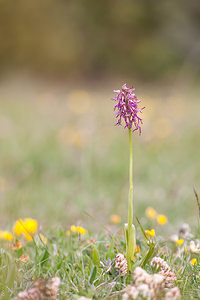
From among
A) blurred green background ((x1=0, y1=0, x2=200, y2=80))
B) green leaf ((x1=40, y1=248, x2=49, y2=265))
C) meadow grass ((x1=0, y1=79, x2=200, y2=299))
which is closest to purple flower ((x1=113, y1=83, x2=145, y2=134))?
meadow grass ((x1=0, y1=79, x2=200, y2=299))

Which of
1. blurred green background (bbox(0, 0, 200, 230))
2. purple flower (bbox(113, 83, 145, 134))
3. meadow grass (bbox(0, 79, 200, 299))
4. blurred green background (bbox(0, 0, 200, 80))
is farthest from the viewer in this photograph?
blurred green background (bbox(0, 0, 200, 80))

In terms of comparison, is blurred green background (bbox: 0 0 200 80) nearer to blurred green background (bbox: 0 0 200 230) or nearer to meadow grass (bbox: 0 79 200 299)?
blurred green background (bbox: 0 0 200 230)

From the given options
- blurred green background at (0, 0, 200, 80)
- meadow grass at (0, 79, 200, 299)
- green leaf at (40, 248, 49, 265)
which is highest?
blurred green background at (0, 0, 200, 80)

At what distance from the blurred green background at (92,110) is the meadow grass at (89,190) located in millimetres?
15

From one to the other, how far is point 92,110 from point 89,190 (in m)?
3.17

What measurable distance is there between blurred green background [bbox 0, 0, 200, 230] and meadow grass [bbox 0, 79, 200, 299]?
15 millimetres

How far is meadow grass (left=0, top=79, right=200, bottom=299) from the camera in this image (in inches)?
54.2

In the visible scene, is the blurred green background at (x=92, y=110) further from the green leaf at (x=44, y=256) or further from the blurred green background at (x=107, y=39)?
the green leaf at (x=44, y=256)

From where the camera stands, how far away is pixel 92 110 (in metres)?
6.25

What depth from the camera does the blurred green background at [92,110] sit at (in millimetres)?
3006

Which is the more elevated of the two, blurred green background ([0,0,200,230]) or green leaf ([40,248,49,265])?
blurred green background ([0,0,200,230])

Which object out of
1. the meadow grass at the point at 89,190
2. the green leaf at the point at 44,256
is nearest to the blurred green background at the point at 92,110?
the meadow grass at the point at 89,190

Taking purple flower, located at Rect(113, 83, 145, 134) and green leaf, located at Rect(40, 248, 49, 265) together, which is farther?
green leaf, located at Rect(40, 248, 49, 265)

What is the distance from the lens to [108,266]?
133 cm
